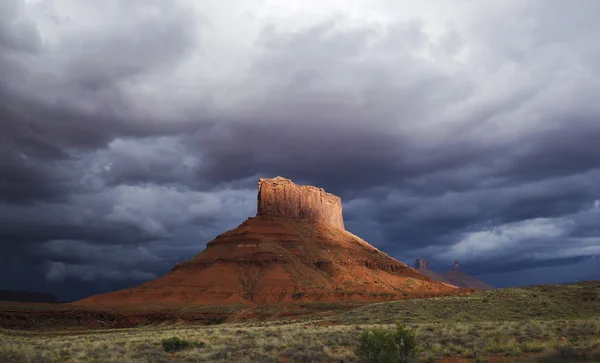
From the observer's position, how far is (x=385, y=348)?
1599 cm

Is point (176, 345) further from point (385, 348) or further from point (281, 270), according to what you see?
point (281, 270)

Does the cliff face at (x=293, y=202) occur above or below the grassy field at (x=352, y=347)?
above

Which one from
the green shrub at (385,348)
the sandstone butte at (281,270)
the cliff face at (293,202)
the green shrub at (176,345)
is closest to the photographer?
the green shrub at (385,348)

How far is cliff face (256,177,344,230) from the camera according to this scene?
153 m

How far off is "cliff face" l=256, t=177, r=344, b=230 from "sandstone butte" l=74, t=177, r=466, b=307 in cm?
34

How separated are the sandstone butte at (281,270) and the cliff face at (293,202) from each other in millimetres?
345

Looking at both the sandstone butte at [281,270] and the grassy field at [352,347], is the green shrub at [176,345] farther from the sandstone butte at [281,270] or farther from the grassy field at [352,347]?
the sandstone butte at [281,270]

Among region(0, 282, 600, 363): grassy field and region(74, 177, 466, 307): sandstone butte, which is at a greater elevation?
region(74, 177, 466, 307): sandstone butte

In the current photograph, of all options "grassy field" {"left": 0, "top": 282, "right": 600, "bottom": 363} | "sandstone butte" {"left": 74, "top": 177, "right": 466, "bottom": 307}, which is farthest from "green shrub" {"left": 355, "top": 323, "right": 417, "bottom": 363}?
"sandstone butte" {"left": 74, "top": 177, "right": 466, "bottom": 307}

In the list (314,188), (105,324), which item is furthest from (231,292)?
(314,188)

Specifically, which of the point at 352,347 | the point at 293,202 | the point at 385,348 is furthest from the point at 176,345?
the point at 293,202

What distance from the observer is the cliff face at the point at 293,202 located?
15288 cm

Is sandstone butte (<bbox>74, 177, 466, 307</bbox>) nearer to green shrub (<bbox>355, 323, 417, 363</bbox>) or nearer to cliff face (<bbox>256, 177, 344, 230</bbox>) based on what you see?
cliff face (<bbox>256, 177, 344, 230</bbox>)

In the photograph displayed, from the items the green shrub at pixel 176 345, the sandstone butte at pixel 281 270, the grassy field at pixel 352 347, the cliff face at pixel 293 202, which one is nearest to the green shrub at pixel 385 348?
the grassy field at pixel 352 347
